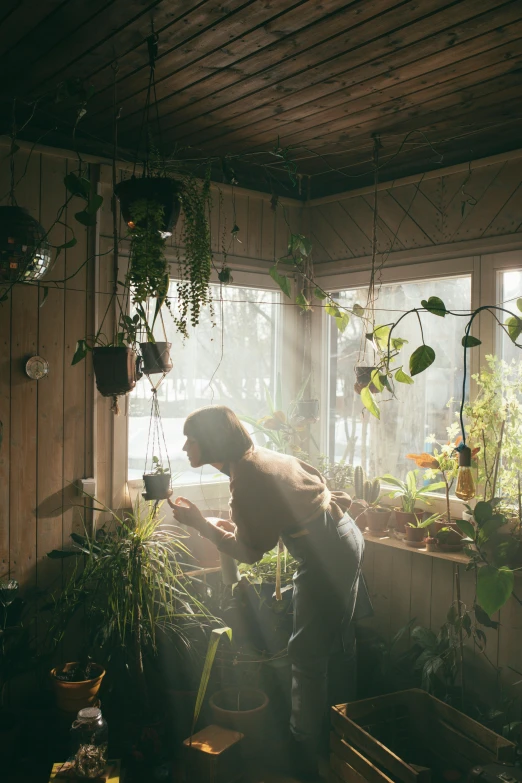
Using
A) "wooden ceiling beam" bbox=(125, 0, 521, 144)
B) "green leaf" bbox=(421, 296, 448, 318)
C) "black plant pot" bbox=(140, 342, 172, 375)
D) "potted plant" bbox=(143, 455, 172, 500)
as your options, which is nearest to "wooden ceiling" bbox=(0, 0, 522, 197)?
"wooden ceiling beam" bbox=(125, 0, 521, 144)

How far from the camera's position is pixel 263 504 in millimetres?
A: 2766

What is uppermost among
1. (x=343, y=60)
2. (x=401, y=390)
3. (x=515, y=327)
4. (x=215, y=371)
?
(x=343, y=60)

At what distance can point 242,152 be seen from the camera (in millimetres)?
3727

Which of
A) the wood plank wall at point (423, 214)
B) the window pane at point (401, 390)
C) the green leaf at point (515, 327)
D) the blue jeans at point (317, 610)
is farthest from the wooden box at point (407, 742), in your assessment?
the wood plank wall at point (423, 214)

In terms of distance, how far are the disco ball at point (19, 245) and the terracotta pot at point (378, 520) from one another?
7.20 feet

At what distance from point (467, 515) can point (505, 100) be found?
1.95 metres

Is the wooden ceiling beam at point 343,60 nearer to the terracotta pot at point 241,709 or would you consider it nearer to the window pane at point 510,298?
the window pane at point 510,298

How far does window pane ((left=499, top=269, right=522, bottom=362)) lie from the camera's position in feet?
11.0

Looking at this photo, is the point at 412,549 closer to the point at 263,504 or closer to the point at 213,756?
the point at 263,504

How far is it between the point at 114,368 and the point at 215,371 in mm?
1316

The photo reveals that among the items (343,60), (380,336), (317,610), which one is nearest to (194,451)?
(317,610)

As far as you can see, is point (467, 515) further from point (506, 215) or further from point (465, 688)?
point (506, 215)

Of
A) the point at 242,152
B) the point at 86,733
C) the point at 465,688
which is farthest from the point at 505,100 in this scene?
the point at 86,733

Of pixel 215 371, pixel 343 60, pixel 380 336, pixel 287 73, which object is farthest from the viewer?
pixel 215 371
